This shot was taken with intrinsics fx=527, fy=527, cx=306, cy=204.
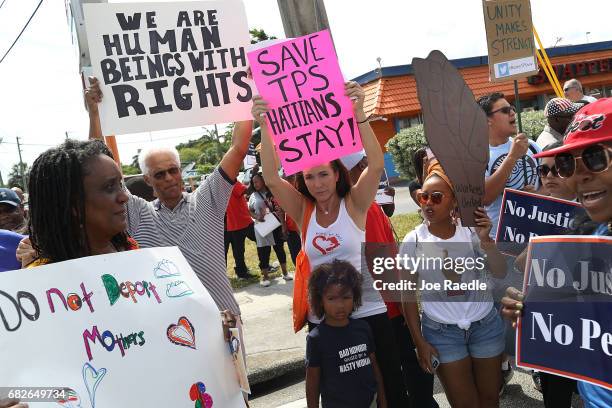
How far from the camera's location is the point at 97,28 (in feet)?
9.55

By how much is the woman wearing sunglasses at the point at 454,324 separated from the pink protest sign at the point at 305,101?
552 millimetres

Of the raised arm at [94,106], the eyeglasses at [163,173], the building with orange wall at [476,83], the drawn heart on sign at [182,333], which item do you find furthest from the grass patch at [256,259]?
the building with orange wall at [476,83]

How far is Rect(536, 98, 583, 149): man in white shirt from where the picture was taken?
162 inches

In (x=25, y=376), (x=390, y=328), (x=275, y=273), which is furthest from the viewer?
(x=275, y=273)

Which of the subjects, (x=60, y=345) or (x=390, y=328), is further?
(x=390, y=328)

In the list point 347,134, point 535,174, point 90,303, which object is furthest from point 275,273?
point 90,303

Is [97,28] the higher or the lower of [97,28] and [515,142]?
the higher

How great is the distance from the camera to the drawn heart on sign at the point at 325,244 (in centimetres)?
272

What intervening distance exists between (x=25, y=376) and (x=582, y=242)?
1699mm

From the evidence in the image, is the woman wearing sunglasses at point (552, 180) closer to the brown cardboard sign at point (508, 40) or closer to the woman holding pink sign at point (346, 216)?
the woman holding pink sign at point (346, 216)

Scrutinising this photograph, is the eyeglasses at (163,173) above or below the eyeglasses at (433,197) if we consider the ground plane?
above

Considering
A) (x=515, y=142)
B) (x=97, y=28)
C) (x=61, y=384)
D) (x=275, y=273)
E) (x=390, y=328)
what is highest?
(x=97, y=28)

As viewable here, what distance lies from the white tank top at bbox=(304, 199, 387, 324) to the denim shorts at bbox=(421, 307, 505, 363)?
0.34 meters

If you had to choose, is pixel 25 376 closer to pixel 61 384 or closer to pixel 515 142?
pixel 61 384
